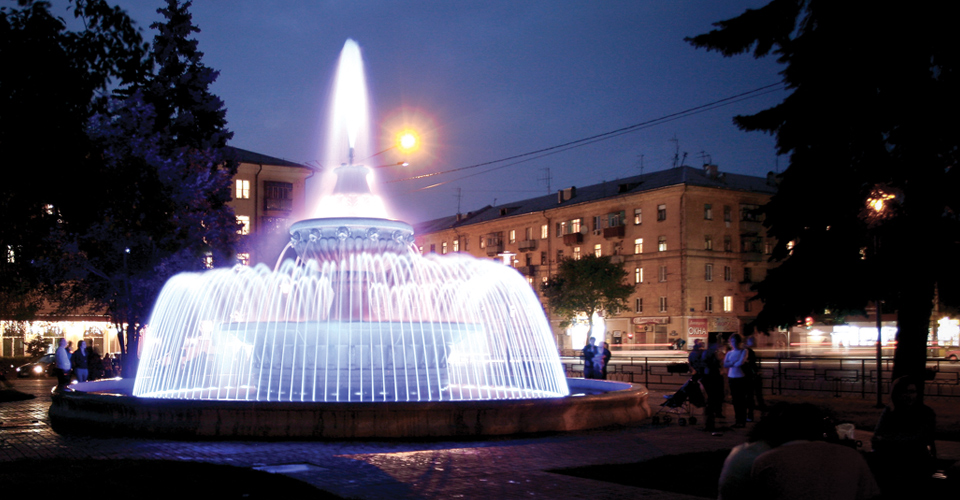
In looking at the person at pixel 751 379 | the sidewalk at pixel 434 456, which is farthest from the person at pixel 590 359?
the sidewalk at pixel 434 456

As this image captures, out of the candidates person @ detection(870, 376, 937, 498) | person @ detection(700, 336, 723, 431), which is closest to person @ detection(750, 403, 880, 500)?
person @ detection(870, 376, 937, 498)

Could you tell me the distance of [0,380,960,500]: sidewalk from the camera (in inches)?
310

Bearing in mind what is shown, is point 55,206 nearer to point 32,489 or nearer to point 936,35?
point 32,489

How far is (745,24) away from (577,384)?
27.6 ft

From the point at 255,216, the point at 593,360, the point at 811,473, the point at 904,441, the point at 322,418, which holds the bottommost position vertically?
the point at 322,418

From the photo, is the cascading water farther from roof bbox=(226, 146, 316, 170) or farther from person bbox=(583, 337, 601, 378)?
roof bbox=(226, 146, 316, 170)

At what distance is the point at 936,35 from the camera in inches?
567

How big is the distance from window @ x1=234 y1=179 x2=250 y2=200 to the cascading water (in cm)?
4788

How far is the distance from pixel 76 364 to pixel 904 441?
22.2 metres

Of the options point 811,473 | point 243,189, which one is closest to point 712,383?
point 811,473

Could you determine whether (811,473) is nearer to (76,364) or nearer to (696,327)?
(76,364)

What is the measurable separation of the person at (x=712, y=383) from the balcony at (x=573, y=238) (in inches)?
2300

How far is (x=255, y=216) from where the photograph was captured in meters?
66.1

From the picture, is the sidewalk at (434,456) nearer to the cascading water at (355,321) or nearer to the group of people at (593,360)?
the cascading water at (355,321)
